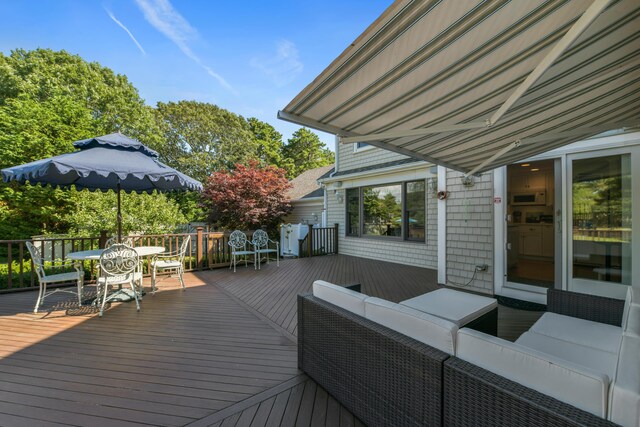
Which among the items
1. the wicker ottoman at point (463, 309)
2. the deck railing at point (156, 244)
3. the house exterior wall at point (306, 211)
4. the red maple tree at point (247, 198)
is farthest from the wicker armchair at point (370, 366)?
the house exterior wall at point (306, 211)

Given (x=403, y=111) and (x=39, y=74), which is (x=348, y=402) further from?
(x=39, y=74)

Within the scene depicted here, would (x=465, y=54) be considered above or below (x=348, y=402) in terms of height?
above

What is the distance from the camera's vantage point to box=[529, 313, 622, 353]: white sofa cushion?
77.7 inches

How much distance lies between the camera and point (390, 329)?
1.70m

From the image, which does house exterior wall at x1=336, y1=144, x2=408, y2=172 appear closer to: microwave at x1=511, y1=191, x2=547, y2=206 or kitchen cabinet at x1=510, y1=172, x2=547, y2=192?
kitchen cabinet at x1=510, y1=172, x2=547, y2=192

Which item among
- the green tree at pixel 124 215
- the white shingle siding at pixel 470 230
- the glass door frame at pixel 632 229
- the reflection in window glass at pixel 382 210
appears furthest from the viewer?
the green tree at pixel 124 215

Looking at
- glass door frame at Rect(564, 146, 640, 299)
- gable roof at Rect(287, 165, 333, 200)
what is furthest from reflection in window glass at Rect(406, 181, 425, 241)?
gable roof at Rect(287, 165, 333, 200)

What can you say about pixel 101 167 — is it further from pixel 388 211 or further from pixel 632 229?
pixel 632 229

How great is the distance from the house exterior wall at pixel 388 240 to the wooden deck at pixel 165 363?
2.49 meters

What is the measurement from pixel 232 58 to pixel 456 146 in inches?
378

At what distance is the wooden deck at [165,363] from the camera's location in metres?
1.96

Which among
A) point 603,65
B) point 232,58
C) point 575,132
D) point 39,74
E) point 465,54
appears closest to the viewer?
point 465,54

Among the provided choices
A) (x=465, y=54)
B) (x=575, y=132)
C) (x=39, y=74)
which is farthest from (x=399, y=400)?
(x=39, y=74)

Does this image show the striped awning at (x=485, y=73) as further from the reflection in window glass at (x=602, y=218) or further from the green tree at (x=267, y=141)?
the green tree at (x=267, y=141)
